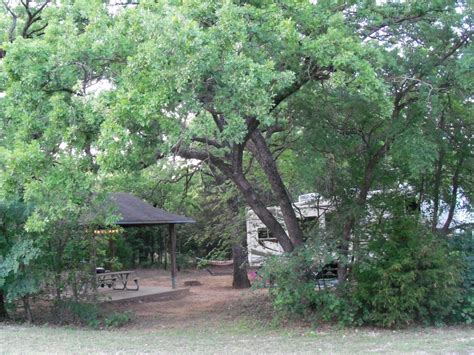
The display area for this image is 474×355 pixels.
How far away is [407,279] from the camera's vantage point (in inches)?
408

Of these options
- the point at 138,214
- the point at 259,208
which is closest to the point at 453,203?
the point at 259,208

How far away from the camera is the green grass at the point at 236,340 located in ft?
28.0

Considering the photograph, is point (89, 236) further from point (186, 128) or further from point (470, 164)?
point (470, 164)

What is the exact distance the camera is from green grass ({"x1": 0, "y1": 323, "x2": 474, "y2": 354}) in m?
8.52

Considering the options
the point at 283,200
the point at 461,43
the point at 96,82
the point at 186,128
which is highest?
the point at 461,43

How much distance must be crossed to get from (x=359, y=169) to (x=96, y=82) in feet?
20.2

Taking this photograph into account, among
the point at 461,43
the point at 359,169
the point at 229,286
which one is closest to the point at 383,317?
the point at 359,169

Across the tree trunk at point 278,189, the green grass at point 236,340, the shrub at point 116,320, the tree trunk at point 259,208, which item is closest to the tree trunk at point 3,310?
the green grass at point 236,340

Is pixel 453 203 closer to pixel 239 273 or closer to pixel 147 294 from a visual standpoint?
pixel 147 294

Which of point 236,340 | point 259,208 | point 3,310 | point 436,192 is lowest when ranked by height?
point 236,340

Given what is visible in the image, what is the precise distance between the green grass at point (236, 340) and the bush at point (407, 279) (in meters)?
0.41

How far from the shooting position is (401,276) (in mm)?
10422

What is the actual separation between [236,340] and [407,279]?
3.45 m

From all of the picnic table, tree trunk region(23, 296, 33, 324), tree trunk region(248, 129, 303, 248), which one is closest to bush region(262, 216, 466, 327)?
tree trunk region(248, 129, 303, 248)
